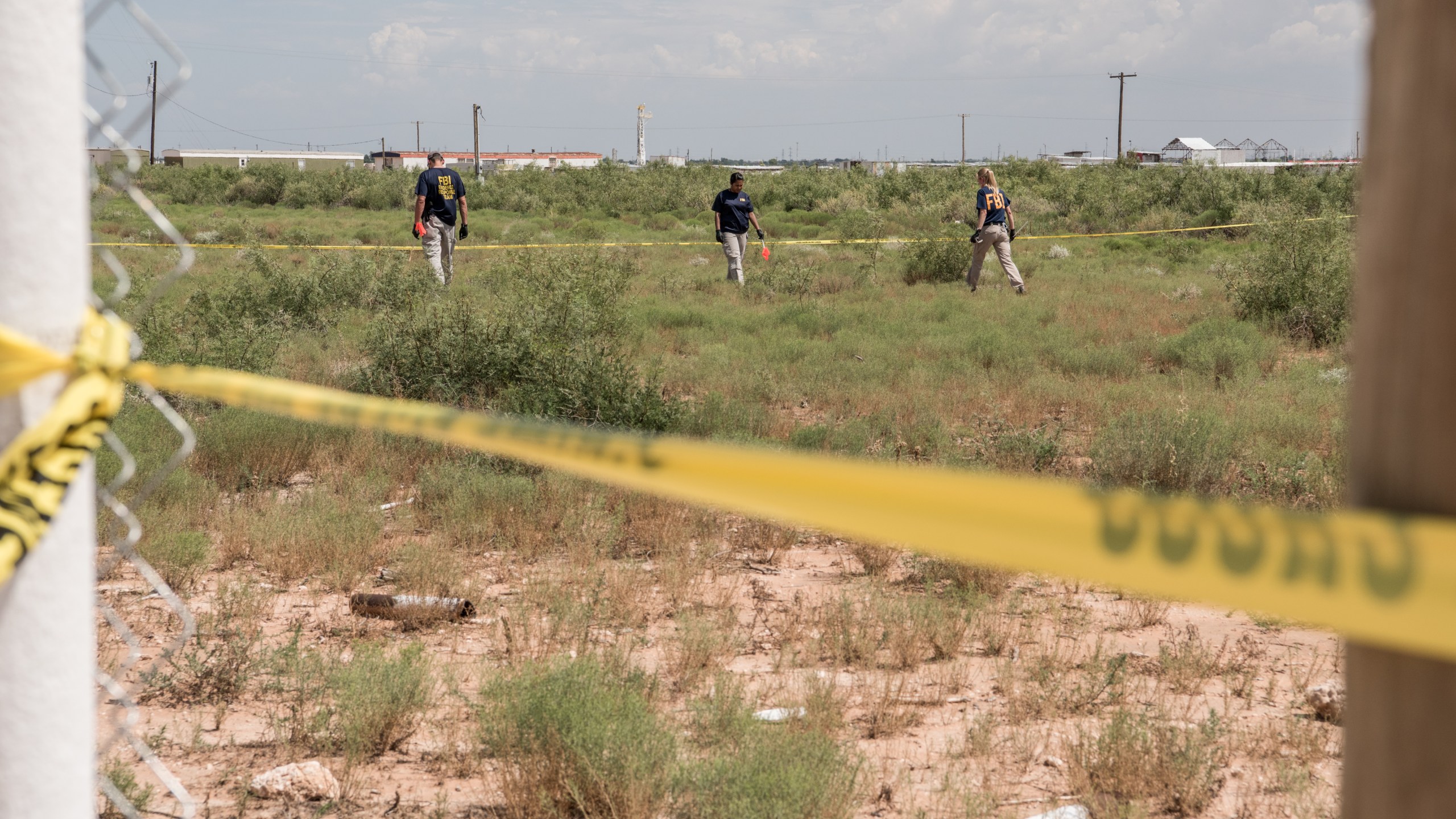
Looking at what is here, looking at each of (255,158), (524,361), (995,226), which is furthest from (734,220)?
(255,158)

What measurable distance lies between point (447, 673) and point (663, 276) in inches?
551

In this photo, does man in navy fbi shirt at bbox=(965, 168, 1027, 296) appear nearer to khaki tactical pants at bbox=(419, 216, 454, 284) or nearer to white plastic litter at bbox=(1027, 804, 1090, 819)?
khaki tactical pants at bbox=(419, 216, 454, 284)

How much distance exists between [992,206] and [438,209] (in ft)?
25.5

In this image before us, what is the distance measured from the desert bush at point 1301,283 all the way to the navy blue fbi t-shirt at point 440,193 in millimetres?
10160

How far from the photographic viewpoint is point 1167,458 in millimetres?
6930

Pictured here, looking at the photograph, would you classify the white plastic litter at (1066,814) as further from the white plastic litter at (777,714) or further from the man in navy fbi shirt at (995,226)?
the man in navy fbi shirt at (995,226)

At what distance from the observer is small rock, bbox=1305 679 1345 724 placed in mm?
4035

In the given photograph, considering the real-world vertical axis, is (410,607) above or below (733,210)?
below

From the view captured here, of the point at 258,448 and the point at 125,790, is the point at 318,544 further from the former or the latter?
the point at 125,790

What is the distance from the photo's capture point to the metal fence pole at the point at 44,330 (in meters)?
1.39

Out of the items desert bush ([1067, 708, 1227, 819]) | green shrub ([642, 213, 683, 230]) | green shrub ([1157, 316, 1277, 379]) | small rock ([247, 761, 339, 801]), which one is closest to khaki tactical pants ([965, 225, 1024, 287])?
green shrub ([1157, 316, 1277, 379])

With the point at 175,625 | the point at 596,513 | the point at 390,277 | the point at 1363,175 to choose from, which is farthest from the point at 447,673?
the point at 390,277

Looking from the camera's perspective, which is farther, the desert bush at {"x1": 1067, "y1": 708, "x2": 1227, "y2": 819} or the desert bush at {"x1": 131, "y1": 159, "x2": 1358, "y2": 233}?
the desert bush at {"x1": 131, "y1": 159, "x2": 1358, "y2": 233}

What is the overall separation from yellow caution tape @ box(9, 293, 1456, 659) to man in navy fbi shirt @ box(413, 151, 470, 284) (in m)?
13.8
